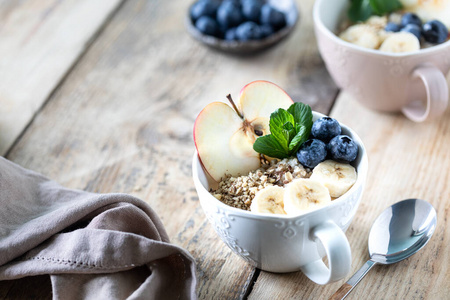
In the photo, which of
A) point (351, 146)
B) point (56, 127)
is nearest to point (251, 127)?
point (351, 146)

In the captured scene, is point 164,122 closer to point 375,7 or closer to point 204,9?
point 204,9

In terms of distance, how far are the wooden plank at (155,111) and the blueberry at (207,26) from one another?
0.05 metres

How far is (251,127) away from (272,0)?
68 centimetres

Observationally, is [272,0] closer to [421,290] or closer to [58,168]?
[58,168]

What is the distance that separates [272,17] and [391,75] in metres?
0.40

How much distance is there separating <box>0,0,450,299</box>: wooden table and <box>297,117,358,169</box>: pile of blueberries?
157 mm

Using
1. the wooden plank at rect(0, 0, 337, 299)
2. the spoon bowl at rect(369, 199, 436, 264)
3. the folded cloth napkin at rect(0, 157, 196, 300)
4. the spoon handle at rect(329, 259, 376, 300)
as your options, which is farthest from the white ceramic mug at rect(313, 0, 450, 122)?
the folded cloth napkin at rect(0, 157, 196, 300)

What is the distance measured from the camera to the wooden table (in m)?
0.77

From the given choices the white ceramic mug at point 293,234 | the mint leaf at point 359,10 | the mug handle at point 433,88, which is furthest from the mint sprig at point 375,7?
the white ceramic mug at point 293,234

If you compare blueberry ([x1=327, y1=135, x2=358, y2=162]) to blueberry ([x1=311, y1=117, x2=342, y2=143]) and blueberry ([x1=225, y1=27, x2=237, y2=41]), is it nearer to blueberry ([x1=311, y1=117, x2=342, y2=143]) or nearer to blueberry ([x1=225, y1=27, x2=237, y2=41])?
blueberry ([x1=311, y1=117, x2=342, y2=143])

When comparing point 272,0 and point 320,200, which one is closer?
point 320,200

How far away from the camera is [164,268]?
0.72 m

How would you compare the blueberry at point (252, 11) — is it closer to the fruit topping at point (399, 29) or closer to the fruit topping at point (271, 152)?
the fruit topping at point (399, 29)

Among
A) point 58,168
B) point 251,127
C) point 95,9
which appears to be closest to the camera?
point 251,127
